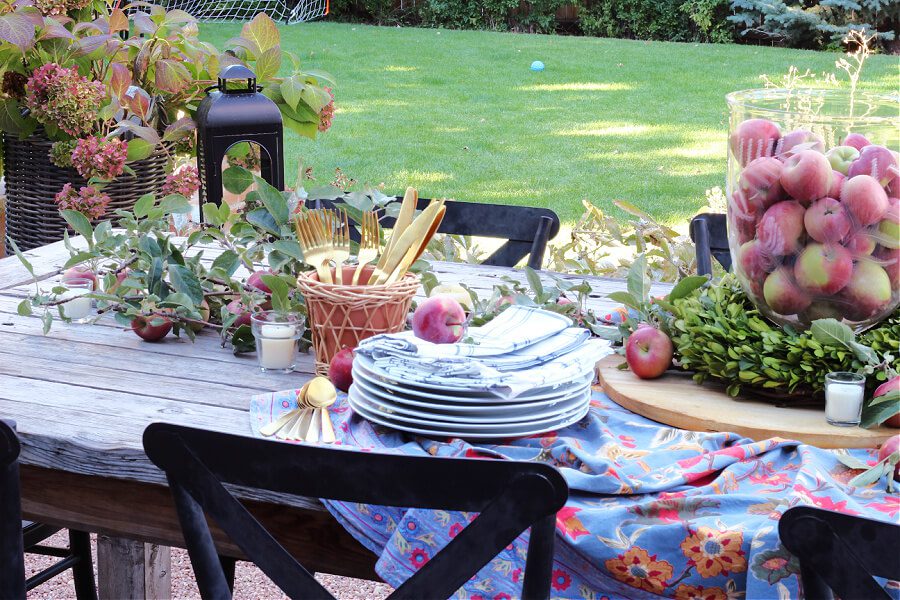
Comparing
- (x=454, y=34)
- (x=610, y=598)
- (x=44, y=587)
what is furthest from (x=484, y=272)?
(x=454, y=34)

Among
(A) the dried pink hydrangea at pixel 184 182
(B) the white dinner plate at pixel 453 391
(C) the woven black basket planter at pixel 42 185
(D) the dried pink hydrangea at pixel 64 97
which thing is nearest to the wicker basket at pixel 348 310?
(B) the white dinner plate at pixel 453 391

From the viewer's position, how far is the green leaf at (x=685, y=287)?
149 cm

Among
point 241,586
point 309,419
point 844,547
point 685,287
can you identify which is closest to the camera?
point 844,547

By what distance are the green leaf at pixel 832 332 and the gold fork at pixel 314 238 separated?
26.5 inches

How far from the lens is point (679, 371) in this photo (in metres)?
1.47

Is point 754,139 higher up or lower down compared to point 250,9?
higher up

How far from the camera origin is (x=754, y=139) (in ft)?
4.31

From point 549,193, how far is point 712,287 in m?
4.15

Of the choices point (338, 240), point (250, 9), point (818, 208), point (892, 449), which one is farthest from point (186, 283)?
point (250, 9)

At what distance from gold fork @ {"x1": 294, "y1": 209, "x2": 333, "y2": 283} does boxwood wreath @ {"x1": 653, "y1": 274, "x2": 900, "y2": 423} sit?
0.51 m

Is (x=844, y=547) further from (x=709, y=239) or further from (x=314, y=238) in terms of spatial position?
(x=709, y=239)

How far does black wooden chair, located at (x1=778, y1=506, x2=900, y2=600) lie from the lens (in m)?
0.82

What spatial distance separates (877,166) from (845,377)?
26 cm

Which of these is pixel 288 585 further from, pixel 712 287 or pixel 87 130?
pixel 87 130
